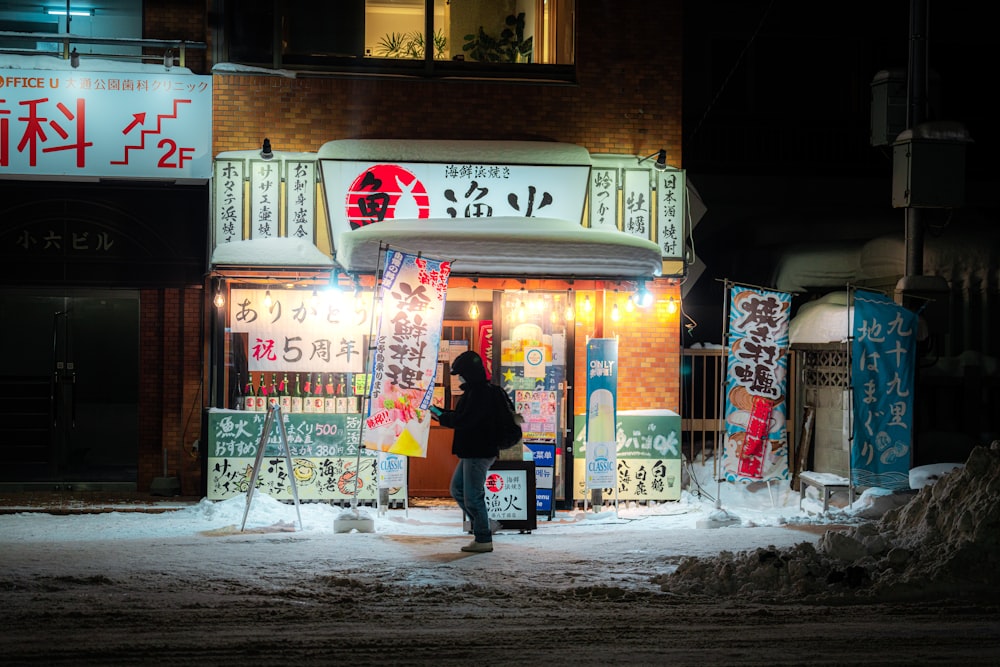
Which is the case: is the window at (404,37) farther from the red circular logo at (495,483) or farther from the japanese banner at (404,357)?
the red circular logo at (495,483)

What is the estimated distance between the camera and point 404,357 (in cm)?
1141

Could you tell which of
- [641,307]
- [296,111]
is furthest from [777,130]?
[296,111]

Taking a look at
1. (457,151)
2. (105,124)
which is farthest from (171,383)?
(457,151)

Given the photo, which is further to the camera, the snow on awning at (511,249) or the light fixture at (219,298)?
the light fixture at (219,298)

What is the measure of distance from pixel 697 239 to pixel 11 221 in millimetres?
12809

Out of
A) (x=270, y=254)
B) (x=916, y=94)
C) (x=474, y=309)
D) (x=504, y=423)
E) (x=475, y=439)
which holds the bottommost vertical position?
(x=475, y=439)

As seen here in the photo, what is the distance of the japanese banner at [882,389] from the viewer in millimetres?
12664

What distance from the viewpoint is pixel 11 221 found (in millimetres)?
13992

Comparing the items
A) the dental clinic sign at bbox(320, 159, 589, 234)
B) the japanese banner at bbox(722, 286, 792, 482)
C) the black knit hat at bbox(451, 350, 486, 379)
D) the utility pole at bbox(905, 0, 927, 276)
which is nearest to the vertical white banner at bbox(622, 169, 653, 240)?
the dental clinic sign at bbox(320, 159, 589, 234)

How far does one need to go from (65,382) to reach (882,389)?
11.1 metres

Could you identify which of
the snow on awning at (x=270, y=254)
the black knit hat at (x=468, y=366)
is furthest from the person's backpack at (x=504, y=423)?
the snow on awning at (x=270, y=254)

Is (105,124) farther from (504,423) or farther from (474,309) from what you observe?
(504,423)

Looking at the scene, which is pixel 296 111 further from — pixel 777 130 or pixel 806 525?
pixel 777 130

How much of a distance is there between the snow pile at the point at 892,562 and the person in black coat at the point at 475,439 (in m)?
2.13
